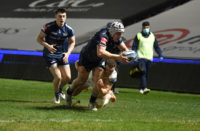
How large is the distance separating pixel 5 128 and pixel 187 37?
580 inches

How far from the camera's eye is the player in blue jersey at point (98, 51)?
9.34m

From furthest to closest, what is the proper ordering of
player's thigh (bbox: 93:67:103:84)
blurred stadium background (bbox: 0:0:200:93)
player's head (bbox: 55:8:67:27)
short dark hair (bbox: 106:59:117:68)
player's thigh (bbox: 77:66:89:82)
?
blurred stadium background (bbox: 0:0:200:93)
player's head (bbox: 55:8:67:27)
short dark hair (bbox: 106:59:117:68)
player's thigh (bbox: 77:66:89:82)
player's thigh (bbox: 93:67:103:84)

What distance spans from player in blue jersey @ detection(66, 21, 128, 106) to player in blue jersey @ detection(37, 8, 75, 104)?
1.32m

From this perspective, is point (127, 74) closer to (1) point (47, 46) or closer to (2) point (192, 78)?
(2) point (192, 78)

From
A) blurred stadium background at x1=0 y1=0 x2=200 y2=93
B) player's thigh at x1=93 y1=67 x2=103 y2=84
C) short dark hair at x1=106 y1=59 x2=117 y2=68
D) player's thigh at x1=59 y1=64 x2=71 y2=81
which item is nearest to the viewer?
player's thigh at x1=93 y1=67 x2=103 y2=84

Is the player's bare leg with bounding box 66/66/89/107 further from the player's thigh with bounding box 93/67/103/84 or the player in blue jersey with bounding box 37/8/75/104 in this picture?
the player in blue jersey with bounding box 37/8/75/104

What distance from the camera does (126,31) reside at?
2238 centimetres

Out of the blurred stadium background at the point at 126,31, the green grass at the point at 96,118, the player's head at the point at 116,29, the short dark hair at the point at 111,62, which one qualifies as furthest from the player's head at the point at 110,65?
the blurred stadium background at the point at 126,31

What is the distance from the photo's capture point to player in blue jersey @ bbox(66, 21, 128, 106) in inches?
368

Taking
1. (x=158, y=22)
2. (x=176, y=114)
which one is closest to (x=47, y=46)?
(x=176, y=114)

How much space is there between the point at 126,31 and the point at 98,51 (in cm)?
1308

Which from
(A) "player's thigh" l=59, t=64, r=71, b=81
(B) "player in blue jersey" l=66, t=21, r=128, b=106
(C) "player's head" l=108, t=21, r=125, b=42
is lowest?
(A) "player's thigh" l=59, t=64, r=71, b=81

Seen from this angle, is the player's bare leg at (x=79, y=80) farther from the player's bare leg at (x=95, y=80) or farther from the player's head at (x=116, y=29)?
the player's head at (x=116, y=29)

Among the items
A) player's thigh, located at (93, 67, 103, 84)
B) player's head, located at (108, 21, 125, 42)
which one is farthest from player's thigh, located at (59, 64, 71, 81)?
player's head, located at (108, 21, 125, 42)
